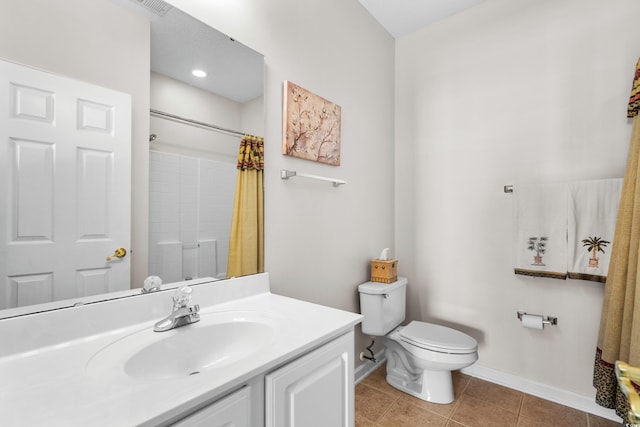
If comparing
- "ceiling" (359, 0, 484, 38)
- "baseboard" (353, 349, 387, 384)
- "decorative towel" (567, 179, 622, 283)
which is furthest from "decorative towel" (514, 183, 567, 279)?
"ceiling" (359, 0, 484, 38)

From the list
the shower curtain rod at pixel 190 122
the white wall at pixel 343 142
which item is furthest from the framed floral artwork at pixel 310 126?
the shower curtain rod at pixel 190 122

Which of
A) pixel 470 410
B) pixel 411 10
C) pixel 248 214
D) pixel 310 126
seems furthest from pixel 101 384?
pixel 411 10

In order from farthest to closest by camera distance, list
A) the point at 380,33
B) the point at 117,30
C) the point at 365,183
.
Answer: the point at 380,33
the point at 365,183
the point at 117,30

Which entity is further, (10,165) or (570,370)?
(570,370)

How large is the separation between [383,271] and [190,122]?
1.45 m

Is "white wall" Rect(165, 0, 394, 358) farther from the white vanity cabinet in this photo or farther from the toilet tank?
the white vanity cabinet

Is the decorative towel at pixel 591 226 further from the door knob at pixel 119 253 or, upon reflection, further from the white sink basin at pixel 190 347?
the door knob at pixel 119 253

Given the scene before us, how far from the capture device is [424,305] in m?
2.27

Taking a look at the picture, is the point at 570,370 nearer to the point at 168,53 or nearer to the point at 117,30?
the point at 168,53

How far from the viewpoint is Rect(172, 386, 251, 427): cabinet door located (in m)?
0.59

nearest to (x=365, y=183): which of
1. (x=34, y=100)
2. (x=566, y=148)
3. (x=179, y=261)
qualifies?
(x=566, y=148)

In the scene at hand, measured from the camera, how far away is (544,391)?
1803 millimetres

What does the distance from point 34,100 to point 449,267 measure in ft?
7.50

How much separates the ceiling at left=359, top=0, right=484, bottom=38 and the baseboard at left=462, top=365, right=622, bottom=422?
2.48 m
